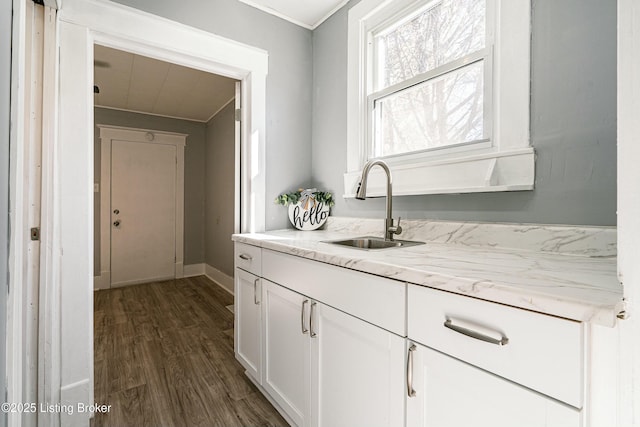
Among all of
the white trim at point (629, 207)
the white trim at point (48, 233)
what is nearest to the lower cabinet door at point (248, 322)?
the white trim at point (48, 233)

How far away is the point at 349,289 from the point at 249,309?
919 millimetres

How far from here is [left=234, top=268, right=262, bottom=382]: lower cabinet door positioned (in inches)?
64.5

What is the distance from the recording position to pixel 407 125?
173 centimetres

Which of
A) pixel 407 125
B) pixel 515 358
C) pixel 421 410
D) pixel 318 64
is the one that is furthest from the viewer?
pixel 318 64

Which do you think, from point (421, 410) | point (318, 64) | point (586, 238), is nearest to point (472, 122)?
point (586, 238)

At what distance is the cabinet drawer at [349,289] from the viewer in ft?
2.91

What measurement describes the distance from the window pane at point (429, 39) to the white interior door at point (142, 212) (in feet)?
12.0

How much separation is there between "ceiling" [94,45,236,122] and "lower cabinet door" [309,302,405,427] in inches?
111

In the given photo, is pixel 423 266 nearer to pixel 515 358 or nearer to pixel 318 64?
pixel 515 358

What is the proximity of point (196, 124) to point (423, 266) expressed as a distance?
4633mm

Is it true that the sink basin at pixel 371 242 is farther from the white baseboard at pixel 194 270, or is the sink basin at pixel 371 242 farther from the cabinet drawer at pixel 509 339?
the white baseboard at pixel 194 270

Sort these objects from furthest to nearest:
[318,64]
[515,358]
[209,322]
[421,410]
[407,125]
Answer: [209,322] < [318,64] < [407,125] < [421,410] < [515,358]

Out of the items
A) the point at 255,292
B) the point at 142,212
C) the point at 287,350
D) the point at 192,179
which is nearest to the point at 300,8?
the point at 255,292

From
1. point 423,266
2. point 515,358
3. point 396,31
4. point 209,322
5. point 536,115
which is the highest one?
point 396,31
